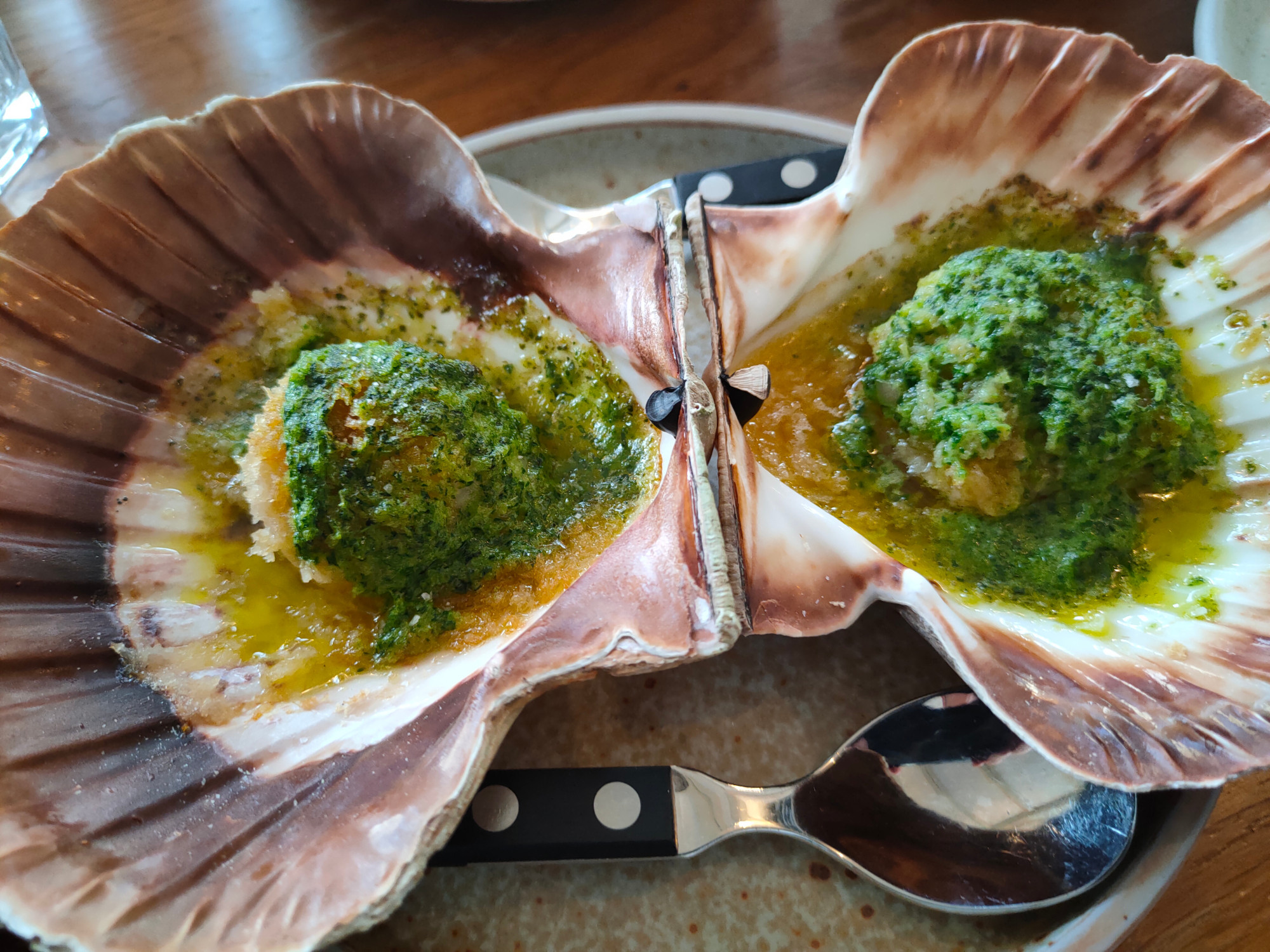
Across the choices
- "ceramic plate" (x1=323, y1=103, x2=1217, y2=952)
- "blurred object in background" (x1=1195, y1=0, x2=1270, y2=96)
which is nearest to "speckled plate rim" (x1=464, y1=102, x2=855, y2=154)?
"ceramic plate" (x1=323, y1=103, x2=1217, y2=952)

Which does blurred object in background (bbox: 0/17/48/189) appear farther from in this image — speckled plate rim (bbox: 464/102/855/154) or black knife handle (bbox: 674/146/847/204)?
black knife handle (bbox: 674/146/847/204)

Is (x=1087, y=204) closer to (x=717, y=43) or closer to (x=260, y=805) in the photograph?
(x=717, y=43)

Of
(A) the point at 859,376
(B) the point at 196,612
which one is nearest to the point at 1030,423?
(A) the point at 859,376

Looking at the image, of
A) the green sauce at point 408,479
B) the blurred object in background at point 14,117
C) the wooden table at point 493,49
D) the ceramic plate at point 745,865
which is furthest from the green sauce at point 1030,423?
the blurred object in background at point 14,117

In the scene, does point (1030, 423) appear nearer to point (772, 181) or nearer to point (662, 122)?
point (772, 181)

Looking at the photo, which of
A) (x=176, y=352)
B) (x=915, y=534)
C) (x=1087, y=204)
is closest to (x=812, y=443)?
(x=915, y=534)

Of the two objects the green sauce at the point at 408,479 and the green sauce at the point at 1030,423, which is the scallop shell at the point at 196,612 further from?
the green sauce at the point at 1030,423
